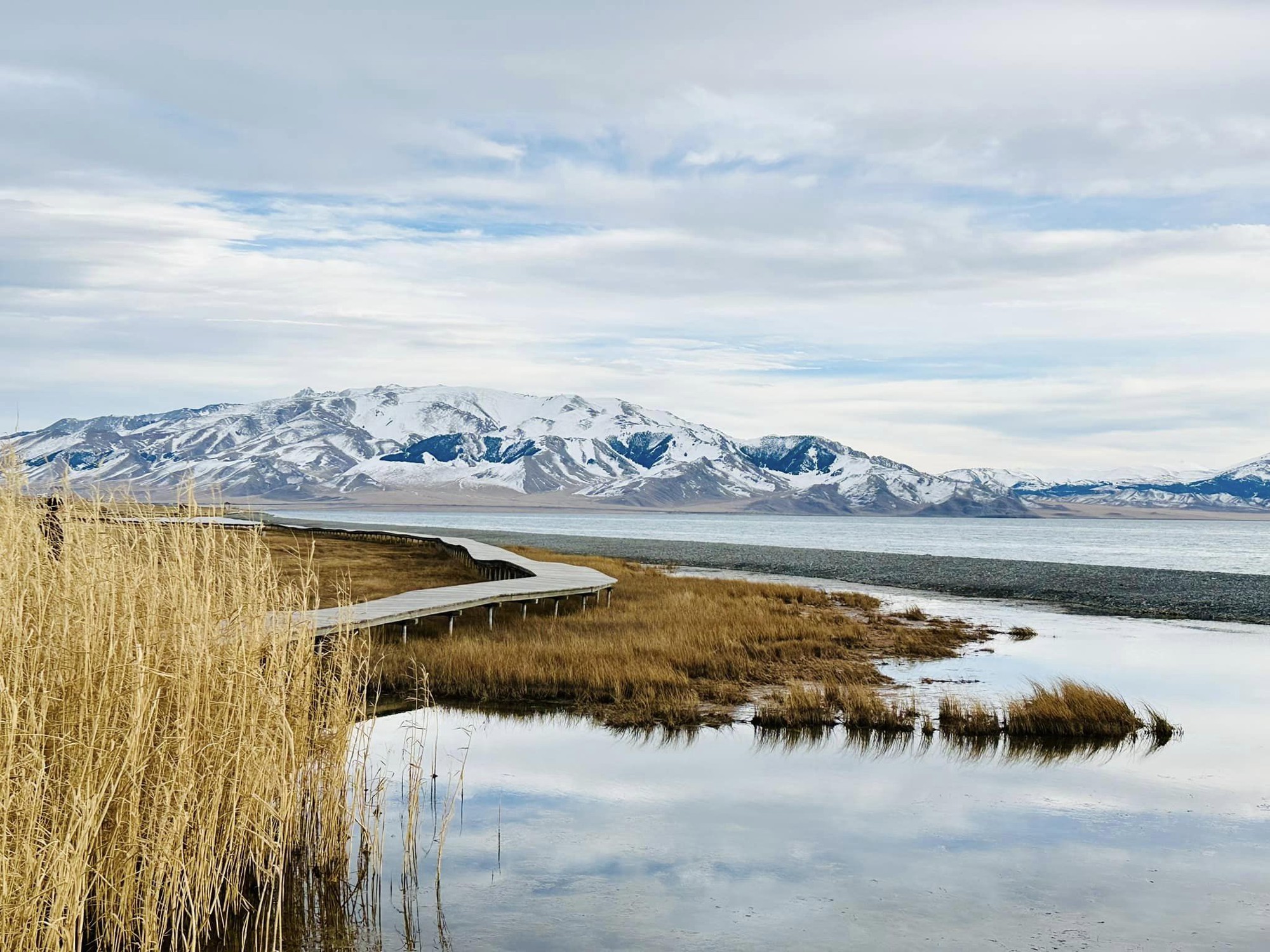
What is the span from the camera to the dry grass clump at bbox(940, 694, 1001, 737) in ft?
39.1

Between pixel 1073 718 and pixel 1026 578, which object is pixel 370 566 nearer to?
pixel 1026 578

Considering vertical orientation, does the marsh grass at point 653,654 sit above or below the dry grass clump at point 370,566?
above

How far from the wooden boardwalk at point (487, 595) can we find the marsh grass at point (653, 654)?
417 mm

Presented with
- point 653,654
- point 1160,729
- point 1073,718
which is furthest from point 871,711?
point 653,654

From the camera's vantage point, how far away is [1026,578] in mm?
43438

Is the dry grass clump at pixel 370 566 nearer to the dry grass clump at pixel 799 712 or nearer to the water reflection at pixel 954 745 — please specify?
the dry grass clump at pixel 799 712

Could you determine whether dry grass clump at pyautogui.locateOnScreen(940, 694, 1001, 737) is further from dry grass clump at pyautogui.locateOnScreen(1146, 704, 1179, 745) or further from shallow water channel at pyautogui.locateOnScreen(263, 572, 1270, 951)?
dry grass clump at pyautogui.locateOnScreen(1146, 704, 1179, 745)

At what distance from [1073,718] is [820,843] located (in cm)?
510

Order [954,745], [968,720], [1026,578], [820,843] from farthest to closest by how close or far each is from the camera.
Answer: [1026,578], [968,720], [954,745], [820,843]

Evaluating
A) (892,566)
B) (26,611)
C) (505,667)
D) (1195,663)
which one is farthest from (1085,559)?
(26,611)

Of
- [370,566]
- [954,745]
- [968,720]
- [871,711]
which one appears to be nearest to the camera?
[954,745]

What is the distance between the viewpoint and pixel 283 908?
666 cm

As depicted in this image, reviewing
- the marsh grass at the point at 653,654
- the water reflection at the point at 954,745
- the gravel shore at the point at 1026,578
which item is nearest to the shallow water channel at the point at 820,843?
the water reflection at the point at 954,745

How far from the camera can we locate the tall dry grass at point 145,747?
5039mm
